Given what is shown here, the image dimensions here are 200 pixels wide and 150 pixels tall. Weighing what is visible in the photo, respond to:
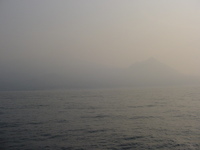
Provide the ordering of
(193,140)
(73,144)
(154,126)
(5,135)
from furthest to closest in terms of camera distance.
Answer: (154,126) < (5,135) < (193,140) < (73,144)

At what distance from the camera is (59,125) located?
27297 millimetres

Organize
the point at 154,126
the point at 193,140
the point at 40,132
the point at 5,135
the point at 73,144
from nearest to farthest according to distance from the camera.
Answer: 1. the point at 73,144
2. the point at 193,140
3. the point at 5,135
4. the point at 40,132
5. the point at 154,126

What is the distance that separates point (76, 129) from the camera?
2484cm

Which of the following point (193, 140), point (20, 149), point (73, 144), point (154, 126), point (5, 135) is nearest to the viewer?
point (20, 149)

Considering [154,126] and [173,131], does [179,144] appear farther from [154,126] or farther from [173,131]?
[154,126]

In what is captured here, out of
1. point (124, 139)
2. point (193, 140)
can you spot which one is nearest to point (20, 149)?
point (124, 139)

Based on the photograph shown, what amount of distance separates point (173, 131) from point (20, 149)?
54.2 feet

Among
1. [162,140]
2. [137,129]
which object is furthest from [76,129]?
[162,140]

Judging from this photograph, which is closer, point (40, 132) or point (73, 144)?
point (73, 144)

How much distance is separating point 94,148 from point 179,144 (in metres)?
7.95

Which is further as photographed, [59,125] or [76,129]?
[59,125]

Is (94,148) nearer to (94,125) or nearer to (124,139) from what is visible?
(124,139)

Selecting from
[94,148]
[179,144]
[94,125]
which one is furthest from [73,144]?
[179,144]

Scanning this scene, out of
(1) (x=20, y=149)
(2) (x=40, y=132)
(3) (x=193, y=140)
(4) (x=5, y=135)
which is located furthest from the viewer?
(2) (x=40, y=132)
